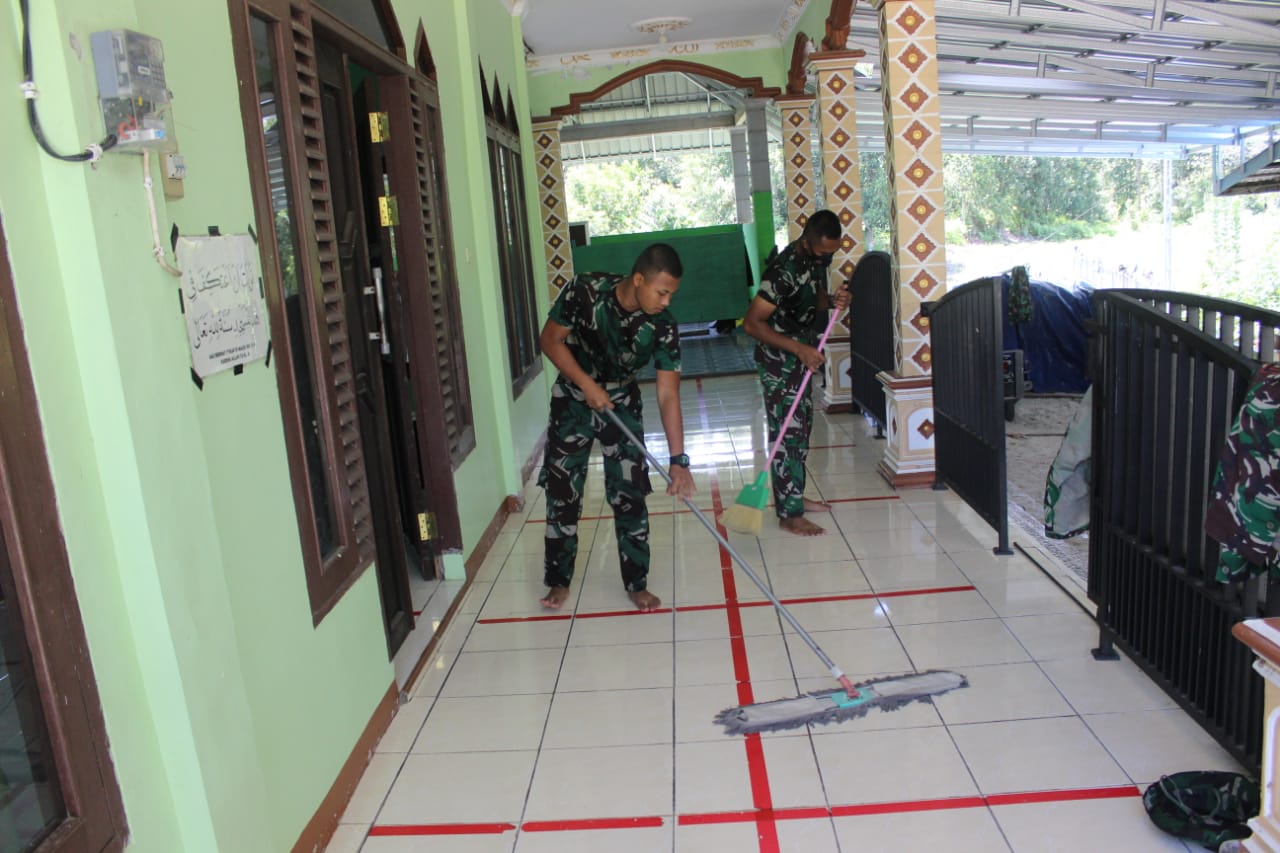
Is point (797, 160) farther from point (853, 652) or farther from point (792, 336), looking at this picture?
point (853, 652)

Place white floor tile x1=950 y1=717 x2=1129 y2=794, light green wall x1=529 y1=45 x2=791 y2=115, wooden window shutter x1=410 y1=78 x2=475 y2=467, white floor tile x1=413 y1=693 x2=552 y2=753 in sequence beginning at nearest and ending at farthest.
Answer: white floor tile x1=950 y1=717 x2=1129 y2=794, white floor tile x1=413 y1=693 x2=552 y2=753, wooden window shutter x1=410 y1=78 x2=475 y2=467, light green wall x1=529 y1=45 x2=791 y2=115

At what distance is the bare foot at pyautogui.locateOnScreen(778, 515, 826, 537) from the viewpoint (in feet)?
15.8

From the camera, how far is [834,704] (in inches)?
121

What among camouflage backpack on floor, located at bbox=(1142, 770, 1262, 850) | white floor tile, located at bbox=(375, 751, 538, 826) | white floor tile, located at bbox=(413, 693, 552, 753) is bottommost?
white floor tile, located at bbox=(413, 693, 552, 753)

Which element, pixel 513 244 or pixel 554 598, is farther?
pixel 513 244

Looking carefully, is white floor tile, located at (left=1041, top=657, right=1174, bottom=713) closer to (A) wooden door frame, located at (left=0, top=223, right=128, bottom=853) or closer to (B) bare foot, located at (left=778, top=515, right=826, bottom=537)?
(B) bare foot, located at (left=778, top=515, right=826, bottom=537)

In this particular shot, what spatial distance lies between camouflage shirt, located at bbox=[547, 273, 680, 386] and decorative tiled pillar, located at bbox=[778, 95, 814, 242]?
17.2 feet

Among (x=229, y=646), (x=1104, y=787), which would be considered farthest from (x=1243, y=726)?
(x=229, y=646)

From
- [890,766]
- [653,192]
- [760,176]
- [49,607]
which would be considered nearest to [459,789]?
[890,766]

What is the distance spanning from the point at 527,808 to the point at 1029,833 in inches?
50.8

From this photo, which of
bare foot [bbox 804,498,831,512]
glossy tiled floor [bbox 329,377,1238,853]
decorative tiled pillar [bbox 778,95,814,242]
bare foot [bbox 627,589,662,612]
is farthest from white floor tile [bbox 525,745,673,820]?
decorative tiled pillar [bbox 778,95,814,242]

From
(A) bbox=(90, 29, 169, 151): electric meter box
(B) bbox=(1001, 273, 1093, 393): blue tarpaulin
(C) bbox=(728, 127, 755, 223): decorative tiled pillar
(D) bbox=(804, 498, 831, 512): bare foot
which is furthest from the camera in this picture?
(C) bbox=(728, 127, 755, 223): decorative tiled pillar

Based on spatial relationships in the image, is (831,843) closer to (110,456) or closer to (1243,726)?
(1243,726)

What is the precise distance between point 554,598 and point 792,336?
179 centimetres
